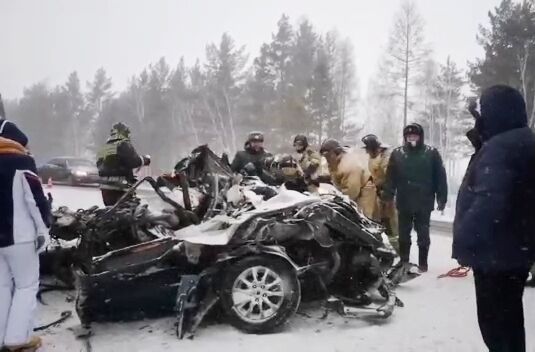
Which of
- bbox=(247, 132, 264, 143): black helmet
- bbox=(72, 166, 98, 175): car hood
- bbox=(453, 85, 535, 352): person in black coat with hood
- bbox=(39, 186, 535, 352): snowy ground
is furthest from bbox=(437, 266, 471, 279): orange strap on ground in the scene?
bbox=(72, 166, 98, 175): car hood

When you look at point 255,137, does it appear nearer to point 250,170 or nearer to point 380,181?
point 250,170

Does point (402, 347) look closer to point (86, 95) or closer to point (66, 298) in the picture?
point (66, 298)

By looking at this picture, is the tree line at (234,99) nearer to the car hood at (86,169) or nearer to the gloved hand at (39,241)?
the car hood at (86,169)

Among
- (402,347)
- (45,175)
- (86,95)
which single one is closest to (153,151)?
(86,95)

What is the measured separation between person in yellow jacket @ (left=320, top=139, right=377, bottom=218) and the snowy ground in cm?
220

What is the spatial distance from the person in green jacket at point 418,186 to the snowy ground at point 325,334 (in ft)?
4.67

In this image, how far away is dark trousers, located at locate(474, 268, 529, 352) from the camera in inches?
115

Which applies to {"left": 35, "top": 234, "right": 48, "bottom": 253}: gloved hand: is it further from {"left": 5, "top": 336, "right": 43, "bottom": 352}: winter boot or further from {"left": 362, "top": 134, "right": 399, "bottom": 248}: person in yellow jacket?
{"left": 362, "top": 134, "right": 399, "bottom": 248}: person in yellow jacket

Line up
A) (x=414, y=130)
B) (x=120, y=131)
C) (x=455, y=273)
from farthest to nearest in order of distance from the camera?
(x=120, y=131), (x=414, y=130), (x=455, y=273)

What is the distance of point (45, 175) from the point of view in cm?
2275

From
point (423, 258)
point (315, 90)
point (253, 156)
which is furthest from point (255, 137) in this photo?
point (315, 90)

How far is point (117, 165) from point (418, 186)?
392 cm

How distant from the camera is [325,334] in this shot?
4.41 meters

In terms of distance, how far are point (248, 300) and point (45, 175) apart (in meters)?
20.7
